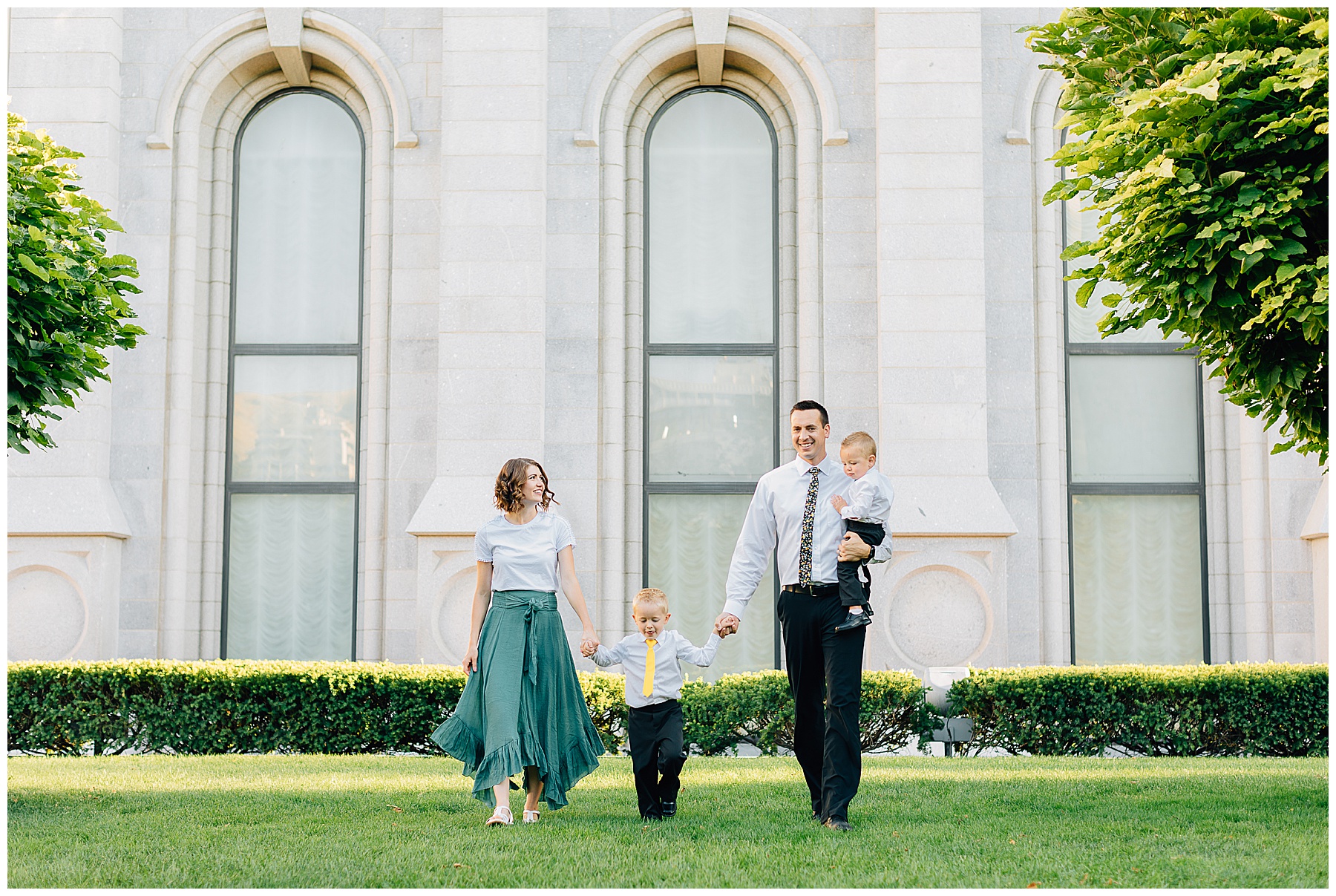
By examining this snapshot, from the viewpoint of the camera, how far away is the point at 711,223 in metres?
13.7

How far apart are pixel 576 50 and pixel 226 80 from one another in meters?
3.72

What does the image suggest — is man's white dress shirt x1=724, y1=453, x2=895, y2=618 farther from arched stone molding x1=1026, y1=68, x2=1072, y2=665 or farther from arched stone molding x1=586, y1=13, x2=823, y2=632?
arched stone molding x1=1026, y1=68, x2=1072, y2=665

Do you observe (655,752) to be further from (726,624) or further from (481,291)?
(481,291)

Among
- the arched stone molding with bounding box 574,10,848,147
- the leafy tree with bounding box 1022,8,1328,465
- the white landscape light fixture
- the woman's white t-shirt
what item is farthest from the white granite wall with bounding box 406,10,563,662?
the leafy tree with bounding box 1022,8,1328,465

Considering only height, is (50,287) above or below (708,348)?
below

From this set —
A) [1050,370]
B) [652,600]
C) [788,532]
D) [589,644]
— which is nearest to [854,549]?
[788,532]

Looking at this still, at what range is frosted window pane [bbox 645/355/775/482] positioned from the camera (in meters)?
13.5

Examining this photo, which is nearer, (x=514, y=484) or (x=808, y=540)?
(x=808, y=540)

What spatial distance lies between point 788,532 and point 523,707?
1694 mm

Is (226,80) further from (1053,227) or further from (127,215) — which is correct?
(1053,227)

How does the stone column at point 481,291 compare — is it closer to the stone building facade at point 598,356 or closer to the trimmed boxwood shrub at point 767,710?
the stone building facade at point 598,356

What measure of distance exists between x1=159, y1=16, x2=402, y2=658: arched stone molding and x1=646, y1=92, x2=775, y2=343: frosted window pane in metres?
2.81

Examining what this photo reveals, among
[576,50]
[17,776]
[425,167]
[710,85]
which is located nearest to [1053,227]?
[710,85]

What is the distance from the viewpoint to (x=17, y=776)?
29.0 ft
